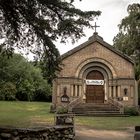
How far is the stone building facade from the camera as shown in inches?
1572

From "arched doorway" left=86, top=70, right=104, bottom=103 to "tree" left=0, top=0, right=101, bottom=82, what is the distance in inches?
905

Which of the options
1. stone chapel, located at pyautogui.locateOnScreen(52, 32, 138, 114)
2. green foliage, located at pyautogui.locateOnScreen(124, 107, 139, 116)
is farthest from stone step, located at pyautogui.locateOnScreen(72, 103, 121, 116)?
stone chapel, located at pyautogui.locateOnScreen(52, 32, 138, 114)

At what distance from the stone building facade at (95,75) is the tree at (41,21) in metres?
21.6

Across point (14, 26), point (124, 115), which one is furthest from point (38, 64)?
point (124, 115)

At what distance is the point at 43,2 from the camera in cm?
1623

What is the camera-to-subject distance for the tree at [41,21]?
53.5 ft

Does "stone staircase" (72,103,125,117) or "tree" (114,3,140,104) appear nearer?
"stone staircase" (72,103,125,117)

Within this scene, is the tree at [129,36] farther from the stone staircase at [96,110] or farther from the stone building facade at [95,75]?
the stone staircase at [96,110]

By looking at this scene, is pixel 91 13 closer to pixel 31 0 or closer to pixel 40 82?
pixel 31 0

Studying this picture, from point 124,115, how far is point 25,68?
28484 millimetres

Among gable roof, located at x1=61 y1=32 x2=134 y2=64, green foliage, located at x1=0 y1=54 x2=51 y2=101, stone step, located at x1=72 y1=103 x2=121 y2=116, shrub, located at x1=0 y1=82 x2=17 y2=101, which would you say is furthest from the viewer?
shrub, located at x1=0 y1=82 x2=17 y2=101

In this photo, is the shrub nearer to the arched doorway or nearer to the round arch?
the round arch

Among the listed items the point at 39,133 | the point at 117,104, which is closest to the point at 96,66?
the point at 117,104

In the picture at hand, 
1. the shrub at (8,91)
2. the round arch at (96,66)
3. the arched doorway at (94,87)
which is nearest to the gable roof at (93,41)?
the round arch at (96,66)
